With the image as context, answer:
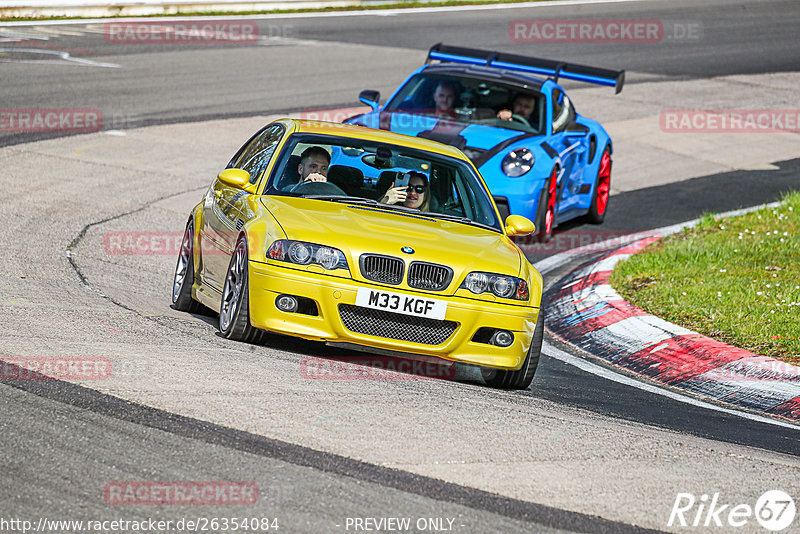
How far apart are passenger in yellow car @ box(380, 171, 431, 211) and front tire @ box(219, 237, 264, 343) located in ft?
4.29

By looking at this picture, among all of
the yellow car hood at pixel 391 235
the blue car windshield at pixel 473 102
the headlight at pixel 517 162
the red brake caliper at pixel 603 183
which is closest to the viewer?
the yellow car hood at pixel 391 235

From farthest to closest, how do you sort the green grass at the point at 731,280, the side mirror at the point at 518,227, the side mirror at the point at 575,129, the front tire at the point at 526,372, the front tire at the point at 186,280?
the side mirror at the point at 575,129 → the green grass at the point at 731,280 → the front tire at the point at 186,280 → the side mirror at the point at 518,227 → the front tire at the point at 526,372

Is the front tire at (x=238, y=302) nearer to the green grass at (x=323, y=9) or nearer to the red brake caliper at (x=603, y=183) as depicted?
→ the red brake caliper at (x=603, y=183)

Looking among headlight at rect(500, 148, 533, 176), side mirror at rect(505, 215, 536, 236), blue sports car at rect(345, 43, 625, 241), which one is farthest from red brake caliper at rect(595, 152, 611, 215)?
side mirror at rect(505, 215, 536, 236)

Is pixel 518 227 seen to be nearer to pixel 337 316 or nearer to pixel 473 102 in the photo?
pixel 337 316

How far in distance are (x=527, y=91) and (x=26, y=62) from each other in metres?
10.7

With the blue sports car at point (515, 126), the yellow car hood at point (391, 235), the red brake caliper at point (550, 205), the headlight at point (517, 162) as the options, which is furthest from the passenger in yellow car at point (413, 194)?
the red brake caliper at point (550, 205)

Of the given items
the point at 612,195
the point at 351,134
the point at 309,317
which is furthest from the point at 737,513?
the point at 612,195

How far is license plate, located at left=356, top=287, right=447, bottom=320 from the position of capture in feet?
22.8

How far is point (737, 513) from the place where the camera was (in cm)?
497

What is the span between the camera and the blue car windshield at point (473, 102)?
12898 millimetres

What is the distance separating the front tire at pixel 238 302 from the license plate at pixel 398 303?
0.72m

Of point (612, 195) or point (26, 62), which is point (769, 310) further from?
point (26, 62)

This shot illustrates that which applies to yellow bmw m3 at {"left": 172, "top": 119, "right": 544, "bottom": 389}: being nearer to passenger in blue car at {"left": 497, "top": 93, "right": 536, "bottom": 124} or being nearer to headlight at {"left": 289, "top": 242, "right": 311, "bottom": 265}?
headlight at {"left": 289, "top": 242, "right": 311, "bottom": 265}
